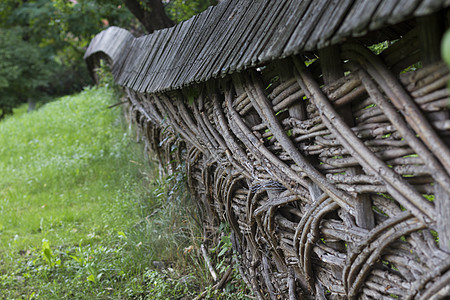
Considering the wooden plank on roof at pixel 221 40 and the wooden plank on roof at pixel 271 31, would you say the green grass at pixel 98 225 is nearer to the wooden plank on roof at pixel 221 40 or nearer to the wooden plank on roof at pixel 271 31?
the wooden plank on roof at pixel 221 40

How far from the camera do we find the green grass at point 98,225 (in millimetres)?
3391

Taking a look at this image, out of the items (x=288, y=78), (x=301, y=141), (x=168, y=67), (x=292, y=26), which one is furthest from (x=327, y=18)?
(x=168, y=67)

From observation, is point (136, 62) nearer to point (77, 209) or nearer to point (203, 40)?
point (77, 209)

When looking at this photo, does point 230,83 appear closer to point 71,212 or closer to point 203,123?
point 203,123

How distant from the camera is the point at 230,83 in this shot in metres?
2.49

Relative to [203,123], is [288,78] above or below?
below

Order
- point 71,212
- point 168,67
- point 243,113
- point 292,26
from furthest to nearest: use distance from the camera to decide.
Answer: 1. point 71,212
2. point 168,67
3. point 243,113
4. point 292,26

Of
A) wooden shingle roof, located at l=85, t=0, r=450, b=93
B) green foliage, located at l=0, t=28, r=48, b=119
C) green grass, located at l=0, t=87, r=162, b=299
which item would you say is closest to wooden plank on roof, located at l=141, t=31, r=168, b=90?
wooden shingle roof, located at l=85, t=0, r=450, b=93

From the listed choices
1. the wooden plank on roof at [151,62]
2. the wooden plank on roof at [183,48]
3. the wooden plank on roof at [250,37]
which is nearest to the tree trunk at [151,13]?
the wooden plank on roof at [151,62]

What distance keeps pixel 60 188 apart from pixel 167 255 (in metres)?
3.19

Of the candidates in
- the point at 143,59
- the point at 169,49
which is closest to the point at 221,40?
the point at 169,49

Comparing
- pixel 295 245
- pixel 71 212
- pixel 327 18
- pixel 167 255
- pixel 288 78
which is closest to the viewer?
pixel 327 18

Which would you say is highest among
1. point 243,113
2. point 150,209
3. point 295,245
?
point 150,209

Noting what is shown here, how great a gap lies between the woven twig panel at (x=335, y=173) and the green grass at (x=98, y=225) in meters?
0.73
